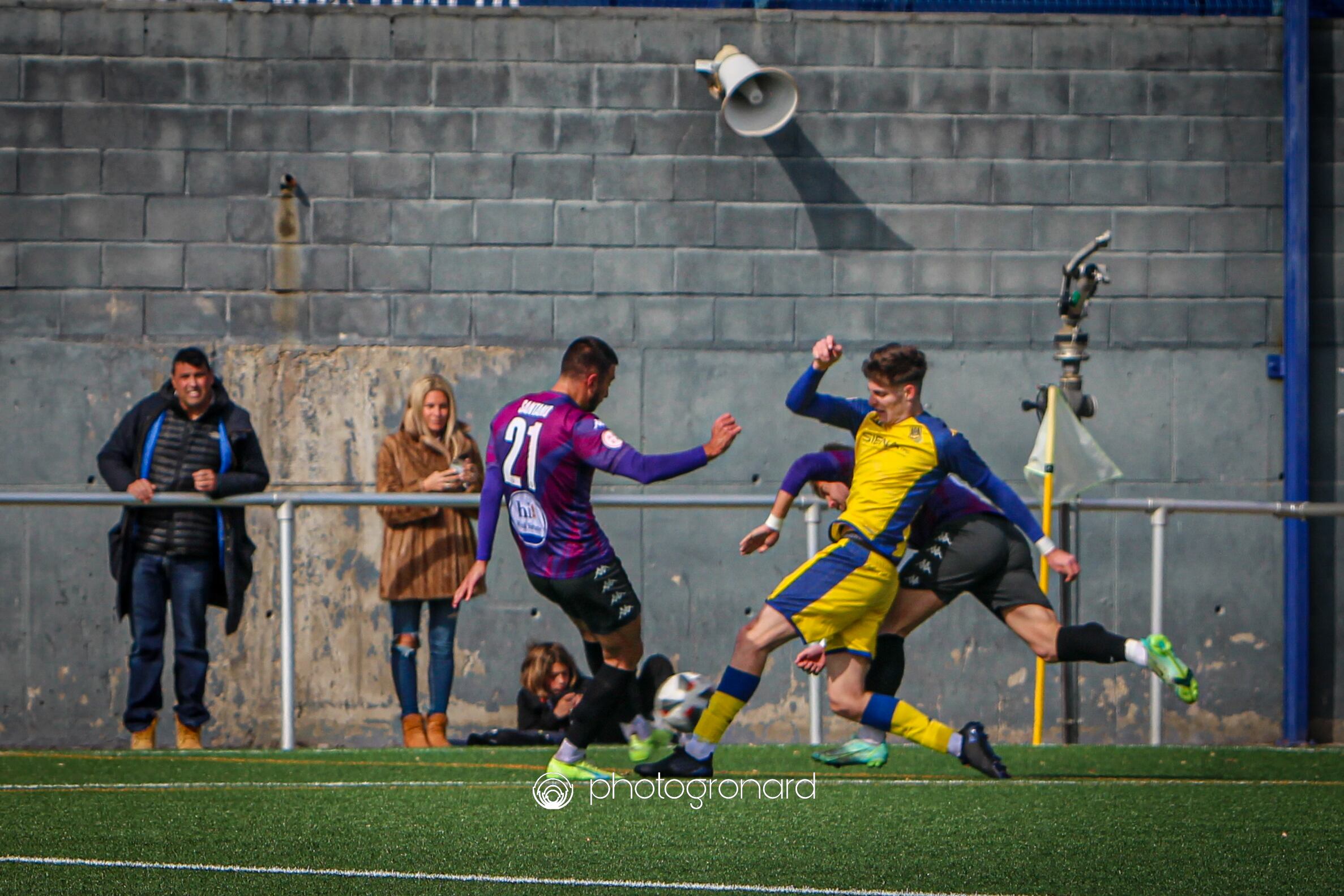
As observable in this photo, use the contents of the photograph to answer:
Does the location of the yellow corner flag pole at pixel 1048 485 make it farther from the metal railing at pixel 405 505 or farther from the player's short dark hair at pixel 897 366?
the player's short dark hair at pixel 897 366

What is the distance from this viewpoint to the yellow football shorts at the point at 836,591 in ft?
19.6

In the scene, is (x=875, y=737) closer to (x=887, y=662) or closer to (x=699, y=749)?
(x=887, y=662)

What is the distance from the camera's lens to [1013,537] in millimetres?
6328

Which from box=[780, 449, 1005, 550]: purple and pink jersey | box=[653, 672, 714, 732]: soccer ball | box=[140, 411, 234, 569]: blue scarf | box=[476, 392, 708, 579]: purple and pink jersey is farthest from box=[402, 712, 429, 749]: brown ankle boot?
box=[780, 449, 1005, 550]: purple and pink jersey

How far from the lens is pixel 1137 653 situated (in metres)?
5.94

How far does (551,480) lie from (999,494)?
171 centimetres

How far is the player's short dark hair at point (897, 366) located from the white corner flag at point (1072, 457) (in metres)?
2.65

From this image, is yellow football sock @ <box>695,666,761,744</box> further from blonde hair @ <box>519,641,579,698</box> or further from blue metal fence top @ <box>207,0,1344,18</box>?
blue metal fence top @ <box>207,0,1344,18</box>

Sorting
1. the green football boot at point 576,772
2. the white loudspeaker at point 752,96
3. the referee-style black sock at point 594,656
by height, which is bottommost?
the green football boot at point 576,772

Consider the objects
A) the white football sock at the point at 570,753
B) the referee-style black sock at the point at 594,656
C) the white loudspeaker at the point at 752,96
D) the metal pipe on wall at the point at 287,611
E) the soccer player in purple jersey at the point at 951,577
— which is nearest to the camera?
the white football sock at the point at 570,753

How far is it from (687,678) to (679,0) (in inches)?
208

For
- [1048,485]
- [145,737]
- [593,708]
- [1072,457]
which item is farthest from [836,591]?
[145,737]

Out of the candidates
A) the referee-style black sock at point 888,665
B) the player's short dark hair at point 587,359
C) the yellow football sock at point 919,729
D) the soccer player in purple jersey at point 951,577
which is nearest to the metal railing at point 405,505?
the referee-style black sock at point 888,665

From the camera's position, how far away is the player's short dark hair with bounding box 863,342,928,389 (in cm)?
598
